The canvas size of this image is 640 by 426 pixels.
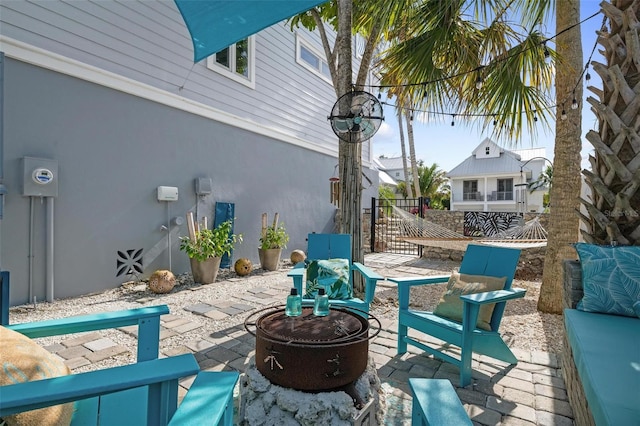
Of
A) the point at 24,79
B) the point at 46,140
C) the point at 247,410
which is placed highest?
the point at 24,79

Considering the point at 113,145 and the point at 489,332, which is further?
the point at 113,145

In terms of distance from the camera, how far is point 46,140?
3680mm

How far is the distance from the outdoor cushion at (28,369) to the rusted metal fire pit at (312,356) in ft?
2.31

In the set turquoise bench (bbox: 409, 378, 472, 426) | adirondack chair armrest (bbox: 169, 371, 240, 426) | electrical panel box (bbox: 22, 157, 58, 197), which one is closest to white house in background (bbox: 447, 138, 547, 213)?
electrical panel box (bbox: 22, 157, 58, 197)

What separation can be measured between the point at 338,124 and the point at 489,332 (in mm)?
2342

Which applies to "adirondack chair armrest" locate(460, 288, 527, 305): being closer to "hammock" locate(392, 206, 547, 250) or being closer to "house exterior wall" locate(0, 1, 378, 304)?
"hammock" locate(392, 206, 547, 250)

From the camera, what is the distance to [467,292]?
2.44m

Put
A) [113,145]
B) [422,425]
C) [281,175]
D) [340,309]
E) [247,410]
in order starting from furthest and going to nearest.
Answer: [281,175] → [113,145] → [340,309] → [247,410] → [422,425]

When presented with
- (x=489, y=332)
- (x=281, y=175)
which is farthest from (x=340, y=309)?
(x=281, y=175)

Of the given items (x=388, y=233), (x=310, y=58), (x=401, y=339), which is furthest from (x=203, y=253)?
(x=388, y=233)

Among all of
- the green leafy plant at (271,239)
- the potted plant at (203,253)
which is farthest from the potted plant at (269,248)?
the potted plant at (203,253)

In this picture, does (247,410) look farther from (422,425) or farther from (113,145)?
(113,145)

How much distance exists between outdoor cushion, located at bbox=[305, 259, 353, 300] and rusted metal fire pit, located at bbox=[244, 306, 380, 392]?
1.35 m

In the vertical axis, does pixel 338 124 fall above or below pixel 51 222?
above
